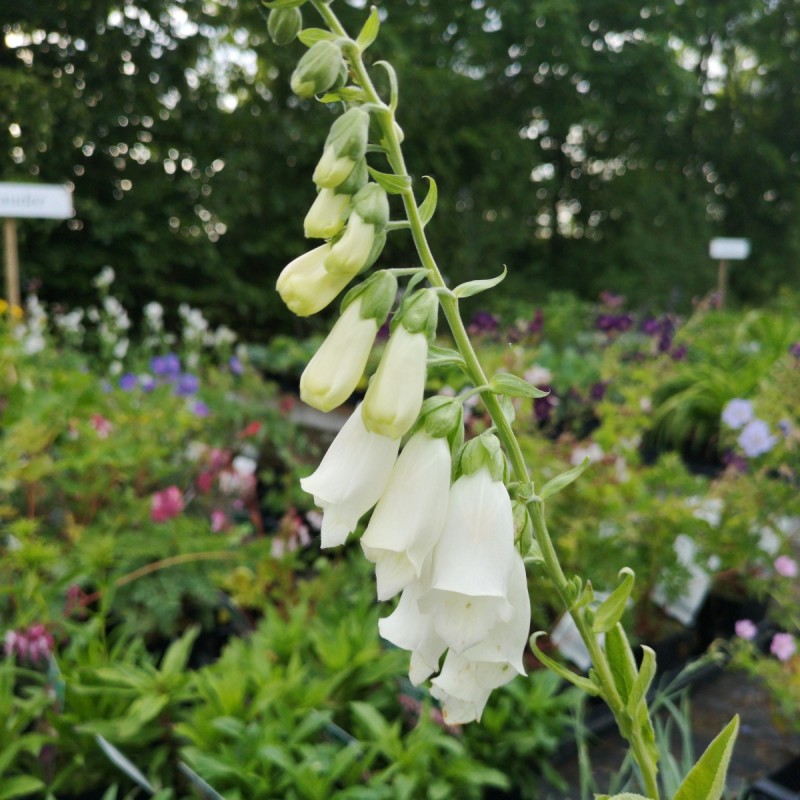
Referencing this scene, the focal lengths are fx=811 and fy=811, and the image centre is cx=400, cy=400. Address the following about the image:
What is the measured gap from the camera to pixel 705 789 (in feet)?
2.06

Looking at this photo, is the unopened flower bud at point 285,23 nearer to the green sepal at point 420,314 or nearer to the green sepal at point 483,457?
the green sepal at point 420,314

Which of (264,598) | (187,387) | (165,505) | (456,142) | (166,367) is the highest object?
(165,505)

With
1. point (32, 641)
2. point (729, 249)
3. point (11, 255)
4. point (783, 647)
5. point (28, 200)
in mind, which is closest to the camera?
point (32, 641)

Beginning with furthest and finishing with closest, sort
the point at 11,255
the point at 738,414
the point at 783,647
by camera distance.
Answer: the point at 11,255 → the point at 738,414 → the point at 783,647

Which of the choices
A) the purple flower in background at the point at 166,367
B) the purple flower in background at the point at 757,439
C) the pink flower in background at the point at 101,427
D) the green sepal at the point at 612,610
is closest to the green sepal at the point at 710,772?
the green sepal at the point at 612,610

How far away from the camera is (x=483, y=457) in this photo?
62cm

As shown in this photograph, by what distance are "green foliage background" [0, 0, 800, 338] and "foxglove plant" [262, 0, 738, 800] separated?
587 cm

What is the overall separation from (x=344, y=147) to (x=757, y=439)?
2071mm

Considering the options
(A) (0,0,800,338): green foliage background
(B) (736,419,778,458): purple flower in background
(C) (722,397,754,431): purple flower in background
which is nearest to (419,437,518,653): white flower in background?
(B) (736,419,778,458): purple flower in background

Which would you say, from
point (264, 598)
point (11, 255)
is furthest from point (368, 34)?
point (11, 255)

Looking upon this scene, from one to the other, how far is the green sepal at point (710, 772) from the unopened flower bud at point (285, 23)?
649 millimetres

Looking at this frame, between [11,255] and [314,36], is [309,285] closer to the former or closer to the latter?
[314,36]

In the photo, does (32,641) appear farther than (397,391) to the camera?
Yes

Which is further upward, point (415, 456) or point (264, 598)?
point (415, 456)
